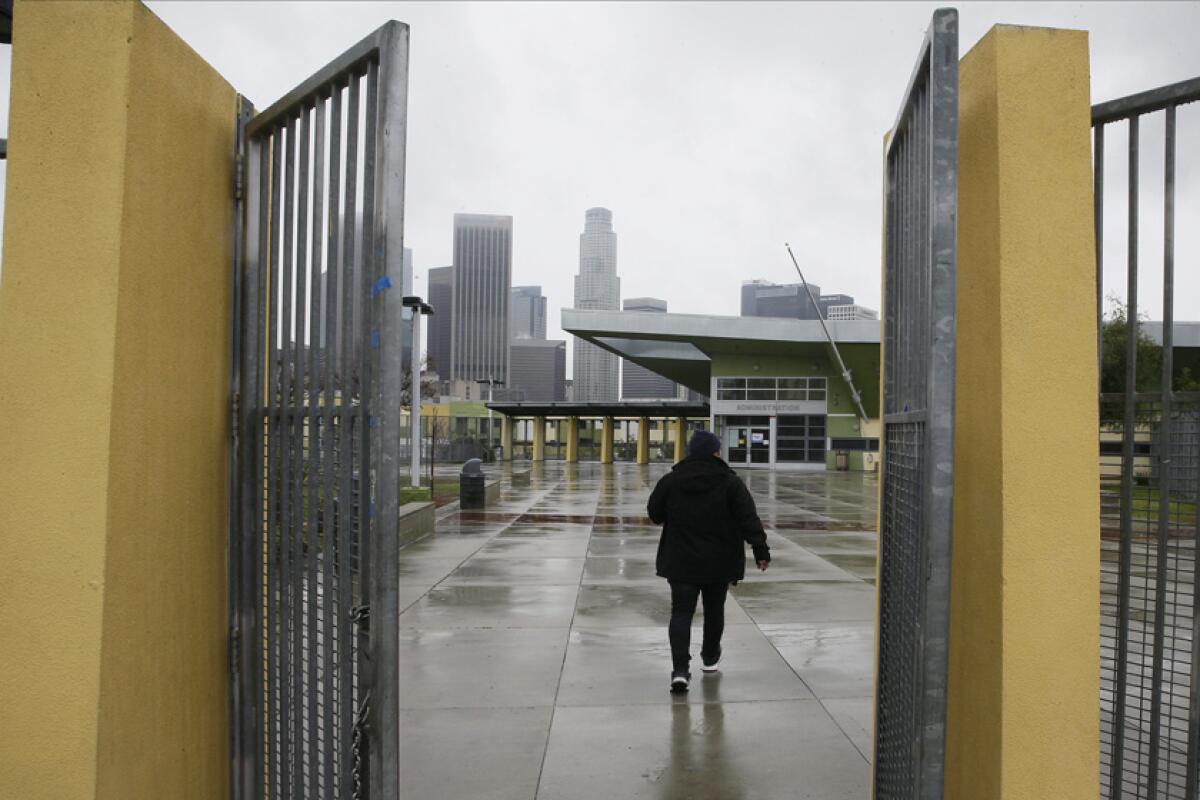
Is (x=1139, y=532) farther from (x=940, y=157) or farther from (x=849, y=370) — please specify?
(x=849, y=370)

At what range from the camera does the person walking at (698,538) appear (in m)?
5.38

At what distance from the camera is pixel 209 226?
299 centimetres

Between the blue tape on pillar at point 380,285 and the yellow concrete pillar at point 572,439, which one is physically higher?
the blue tape on pillar at point 380,285

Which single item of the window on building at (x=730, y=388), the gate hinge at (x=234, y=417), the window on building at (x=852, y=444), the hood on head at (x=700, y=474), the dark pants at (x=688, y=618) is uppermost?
the window on building at (x=730, y=388)

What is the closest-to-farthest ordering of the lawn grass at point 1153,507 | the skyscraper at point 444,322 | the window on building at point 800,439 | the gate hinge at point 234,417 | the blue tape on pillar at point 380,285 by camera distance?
the blue tape on pillar at point 380,285, the lawn grass at point 1153,507, the gate hinge at point 234,417, the window on building at point 800,439, the skyscraper at point 444,322

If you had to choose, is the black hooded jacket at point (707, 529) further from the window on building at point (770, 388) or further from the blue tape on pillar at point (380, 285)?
the window on building at point (770, 388)

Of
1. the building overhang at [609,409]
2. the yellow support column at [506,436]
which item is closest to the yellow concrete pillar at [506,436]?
the yellow support column at [506,436]

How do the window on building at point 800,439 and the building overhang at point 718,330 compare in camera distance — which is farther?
the window on building at point 800,439

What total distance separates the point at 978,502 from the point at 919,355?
0.47 meters

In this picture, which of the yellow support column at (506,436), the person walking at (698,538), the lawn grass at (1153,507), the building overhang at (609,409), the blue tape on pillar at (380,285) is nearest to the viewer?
the blue tape on pillar at (380,285)

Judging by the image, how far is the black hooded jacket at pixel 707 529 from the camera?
5.38 m

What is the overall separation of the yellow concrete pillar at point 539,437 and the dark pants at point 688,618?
145ft

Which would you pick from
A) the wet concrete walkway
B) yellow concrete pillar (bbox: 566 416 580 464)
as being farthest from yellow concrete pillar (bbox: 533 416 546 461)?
the wet concrete walkway

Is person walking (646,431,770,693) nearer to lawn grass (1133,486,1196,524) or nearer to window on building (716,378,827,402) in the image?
lawn grass (1133,486,1196,524)
